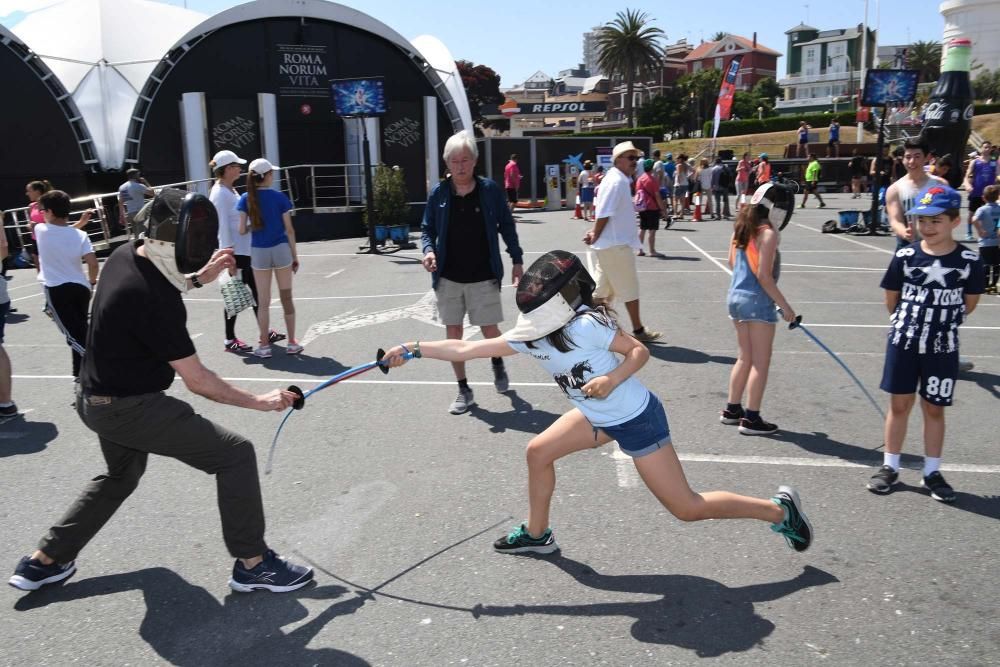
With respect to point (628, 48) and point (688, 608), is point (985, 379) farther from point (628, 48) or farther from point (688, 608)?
point (628, 48)

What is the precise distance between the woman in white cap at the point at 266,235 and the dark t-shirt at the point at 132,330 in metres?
4.49

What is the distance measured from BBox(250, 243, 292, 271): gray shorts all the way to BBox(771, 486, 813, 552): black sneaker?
5.66 meters

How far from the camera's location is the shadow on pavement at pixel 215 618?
3203mm

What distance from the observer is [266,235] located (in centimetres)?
793

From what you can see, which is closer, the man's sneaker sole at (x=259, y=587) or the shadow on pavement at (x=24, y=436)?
the man's sneaker sole at (x=259, y=587)

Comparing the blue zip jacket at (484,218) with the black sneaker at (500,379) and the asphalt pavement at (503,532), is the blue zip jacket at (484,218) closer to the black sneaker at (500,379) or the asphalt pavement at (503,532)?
the black sneaker at (500,379)

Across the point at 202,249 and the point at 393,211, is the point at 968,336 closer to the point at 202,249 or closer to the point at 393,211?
the point at 202,249

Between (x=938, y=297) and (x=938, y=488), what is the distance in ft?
3.50

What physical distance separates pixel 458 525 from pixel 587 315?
1532 millimetres

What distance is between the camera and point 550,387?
7.04 metres

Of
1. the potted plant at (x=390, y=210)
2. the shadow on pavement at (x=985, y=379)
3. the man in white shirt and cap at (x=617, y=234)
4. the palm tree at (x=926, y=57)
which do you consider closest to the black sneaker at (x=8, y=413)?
the man in white shirt and cap at (x=617, y=234)

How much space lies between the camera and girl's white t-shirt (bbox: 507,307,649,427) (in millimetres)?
3424

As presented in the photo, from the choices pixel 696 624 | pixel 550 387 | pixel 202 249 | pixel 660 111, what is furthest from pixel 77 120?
pixel 660 111

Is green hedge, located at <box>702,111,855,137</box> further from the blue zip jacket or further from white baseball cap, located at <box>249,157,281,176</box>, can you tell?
the blue zip jacket
